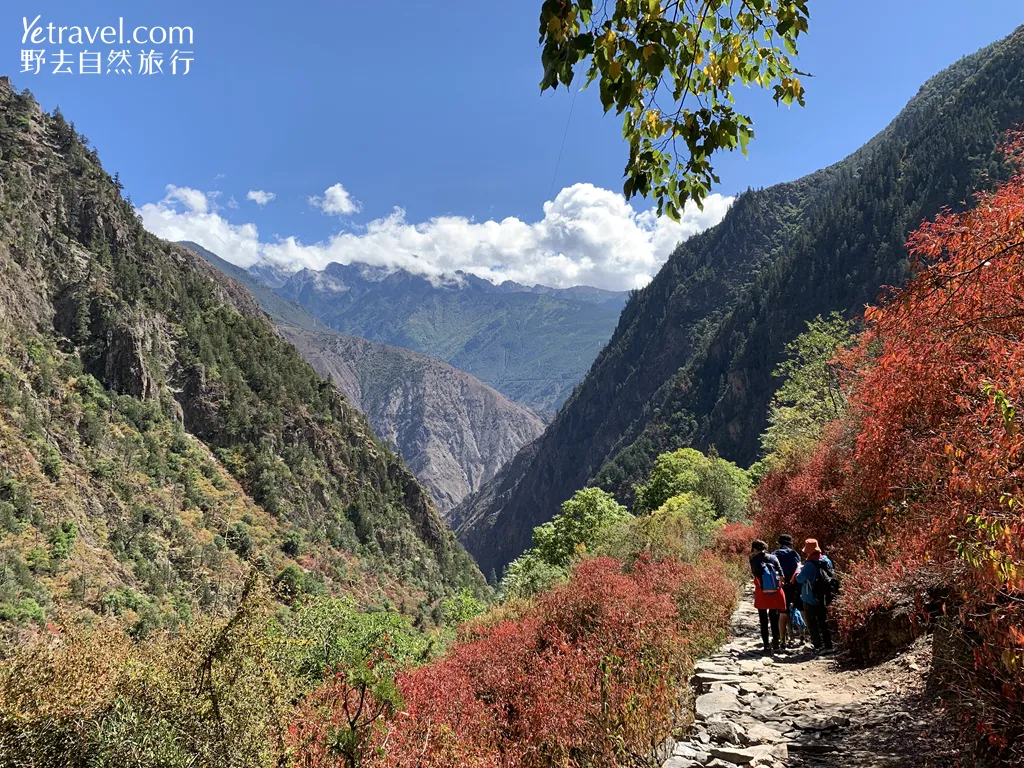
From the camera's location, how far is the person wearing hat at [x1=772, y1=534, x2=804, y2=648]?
8.05 meters

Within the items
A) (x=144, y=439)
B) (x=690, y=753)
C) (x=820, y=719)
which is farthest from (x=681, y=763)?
(x=144, y=439)

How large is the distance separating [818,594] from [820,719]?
10.3ft

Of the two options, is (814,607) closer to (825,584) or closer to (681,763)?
(825,584)

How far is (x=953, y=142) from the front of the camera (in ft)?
306

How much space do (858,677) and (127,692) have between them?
7.08 m

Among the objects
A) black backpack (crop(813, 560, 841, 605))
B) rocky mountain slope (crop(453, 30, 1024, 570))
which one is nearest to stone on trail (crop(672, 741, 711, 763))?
black backpack (crop(813, 560, 841, 605))

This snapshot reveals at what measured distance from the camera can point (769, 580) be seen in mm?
7988

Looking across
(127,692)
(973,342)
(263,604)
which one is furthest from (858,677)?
(127,692)

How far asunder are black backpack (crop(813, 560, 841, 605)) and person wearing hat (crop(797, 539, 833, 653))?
0.01 metres

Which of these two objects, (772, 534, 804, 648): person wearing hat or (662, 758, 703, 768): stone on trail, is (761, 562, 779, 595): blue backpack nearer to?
(772, 534, 804, 648): person wearing hat

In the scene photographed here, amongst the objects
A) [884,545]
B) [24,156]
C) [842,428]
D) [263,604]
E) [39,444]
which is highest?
[24,156]

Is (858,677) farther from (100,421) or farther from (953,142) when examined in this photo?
(953,142)

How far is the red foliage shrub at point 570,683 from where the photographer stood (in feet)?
15.3

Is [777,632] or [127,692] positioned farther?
[777,632]
